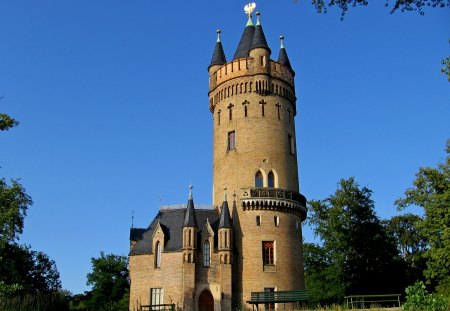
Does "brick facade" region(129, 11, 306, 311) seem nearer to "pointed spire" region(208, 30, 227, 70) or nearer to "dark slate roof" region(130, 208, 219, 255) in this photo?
"dark slate roof" region(130, 208, 219, 255)

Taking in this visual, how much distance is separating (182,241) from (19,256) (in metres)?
17.2

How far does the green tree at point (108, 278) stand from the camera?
58.3 m

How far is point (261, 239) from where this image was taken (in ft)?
120

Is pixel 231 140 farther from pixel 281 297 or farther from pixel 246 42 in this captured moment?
pixel 281 297

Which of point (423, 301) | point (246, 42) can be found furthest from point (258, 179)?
point (423, 301)

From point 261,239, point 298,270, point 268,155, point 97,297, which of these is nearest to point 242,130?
point 268,155

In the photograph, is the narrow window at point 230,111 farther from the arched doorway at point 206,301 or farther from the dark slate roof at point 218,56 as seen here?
the arched doorway at point 206,301

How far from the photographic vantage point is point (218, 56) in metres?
44.3

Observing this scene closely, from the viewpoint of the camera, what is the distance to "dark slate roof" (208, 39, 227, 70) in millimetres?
43844

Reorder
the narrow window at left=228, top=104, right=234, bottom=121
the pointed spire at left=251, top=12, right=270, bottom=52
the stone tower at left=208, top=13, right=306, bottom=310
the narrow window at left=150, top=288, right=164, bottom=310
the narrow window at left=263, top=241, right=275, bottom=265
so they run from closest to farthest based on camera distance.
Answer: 1. the narrow window at left=150, top=288, right=164, bottom=310
2. the stone tower at left=208, top=13, right=306, bottom=310
3. the narrow window at left=263, top=241, right=275, bottom=265
4. the narrow window at left=228, top=104, right=234, bottom=121
5. the pointed spire at left=251, top=12, right=270, bottom=52

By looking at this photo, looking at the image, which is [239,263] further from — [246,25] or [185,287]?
[246,25]

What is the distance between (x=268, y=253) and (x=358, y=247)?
13541 millimetres

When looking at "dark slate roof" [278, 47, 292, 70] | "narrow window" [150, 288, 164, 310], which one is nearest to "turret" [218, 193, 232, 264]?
"narrow window" [150, 288, 164, 310]

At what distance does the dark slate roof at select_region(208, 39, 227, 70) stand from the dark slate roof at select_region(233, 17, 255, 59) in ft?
4.79
